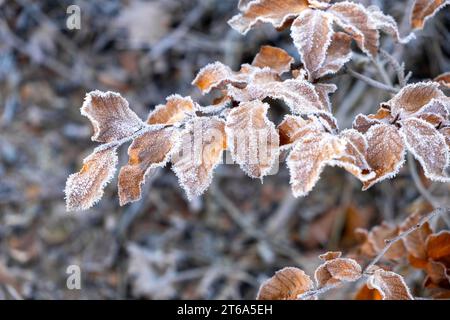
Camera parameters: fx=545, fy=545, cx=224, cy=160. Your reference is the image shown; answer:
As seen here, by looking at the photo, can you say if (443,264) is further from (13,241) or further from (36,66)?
(36,66)

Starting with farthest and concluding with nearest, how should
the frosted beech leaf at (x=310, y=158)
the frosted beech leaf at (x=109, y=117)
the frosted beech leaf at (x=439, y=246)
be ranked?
the frosted beech leaf at (x=439, y=246) → the frosted beech leaf at (x=109, y=117) → the frosted beech leaf at (x=310, y=158)

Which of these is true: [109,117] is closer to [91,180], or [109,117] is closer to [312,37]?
[91,180]

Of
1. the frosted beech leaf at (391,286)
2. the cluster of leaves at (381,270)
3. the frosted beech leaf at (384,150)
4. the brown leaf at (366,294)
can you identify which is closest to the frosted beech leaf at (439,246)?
the cluster of leaves at (381,270)

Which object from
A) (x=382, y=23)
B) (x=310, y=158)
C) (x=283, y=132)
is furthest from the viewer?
(x=382, y=23)

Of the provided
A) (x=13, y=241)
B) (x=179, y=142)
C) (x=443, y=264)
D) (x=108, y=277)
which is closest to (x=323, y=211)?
(x=108, y=277)

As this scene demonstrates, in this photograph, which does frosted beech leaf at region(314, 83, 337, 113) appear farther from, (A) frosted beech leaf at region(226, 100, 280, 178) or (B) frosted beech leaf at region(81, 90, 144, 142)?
(B) frosted beech leaf at region(81, 90, 144, 142)

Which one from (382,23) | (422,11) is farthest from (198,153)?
(422,11)

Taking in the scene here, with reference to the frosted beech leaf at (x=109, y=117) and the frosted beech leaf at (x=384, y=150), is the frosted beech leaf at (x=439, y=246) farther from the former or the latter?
the frosted beech leaf at (x=109, y=117)

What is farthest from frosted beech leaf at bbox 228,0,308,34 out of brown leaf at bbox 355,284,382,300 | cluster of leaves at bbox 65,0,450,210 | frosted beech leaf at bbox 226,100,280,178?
brown leaf at bbox 355,284,382,300
